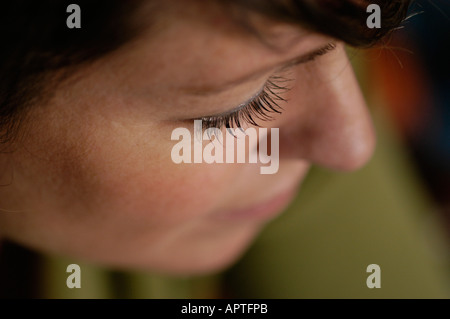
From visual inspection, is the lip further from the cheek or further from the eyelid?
the eyelid

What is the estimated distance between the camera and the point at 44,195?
41cm

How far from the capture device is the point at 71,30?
0.98ft

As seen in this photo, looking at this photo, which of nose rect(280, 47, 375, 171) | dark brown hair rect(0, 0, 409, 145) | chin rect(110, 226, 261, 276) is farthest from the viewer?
chin rect(110, 226, 261, 276)

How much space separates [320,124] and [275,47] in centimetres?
13

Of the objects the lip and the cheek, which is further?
the lip

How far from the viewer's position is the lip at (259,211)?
537 millimetres

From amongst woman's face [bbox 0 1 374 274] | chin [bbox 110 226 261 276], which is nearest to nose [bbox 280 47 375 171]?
woman's face [bbox 0 1 374 274]

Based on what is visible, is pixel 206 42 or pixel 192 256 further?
pixel 192 256

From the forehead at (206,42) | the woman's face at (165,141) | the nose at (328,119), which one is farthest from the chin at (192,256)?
the forehead at (206,42)

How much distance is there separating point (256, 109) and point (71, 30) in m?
0.14

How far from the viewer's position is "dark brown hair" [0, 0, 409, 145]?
0.29 metres

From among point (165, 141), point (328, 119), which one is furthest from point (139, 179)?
point (328, 119)

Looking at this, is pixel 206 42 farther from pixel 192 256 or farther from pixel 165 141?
pixel 192 256
